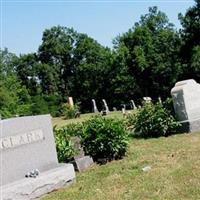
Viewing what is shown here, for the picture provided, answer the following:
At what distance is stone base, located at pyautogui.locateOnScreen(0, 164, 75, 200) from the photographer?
6.20 m

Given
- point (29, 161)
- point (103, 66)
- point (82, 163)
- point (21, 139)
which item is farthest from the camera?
point (103, 66)

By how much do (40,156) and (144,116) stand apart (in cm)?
546

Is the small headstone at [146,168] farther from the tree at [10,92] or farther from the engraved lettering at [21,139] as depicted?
the tree at [10,92]

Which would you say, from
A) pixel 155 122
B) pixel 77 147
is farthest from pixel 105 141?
pixel 155 122

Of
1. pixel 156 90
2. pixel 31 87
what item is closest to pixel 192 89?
pixel 156 90

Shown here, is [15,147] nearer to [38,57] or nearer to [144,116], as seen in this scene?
[144,116]

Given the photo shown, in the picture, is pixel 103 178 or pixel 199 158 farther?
pixel 199 158

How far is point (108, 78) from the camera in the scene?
176 ft

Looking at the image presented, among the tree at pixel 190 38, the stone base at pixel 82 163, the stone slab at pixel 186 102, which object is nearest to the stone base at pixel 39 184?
the stone base at pixel 82 163

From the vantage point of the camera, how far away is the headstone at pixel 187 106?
11719 mm

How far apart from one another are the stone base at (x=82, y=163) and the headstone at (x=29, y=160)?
829 mm

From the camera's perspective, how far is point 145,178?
7.03m

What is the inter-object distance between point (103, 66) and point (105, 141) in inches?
1847

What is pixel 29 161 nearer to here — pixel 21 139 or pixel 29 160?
pixel 29 160
